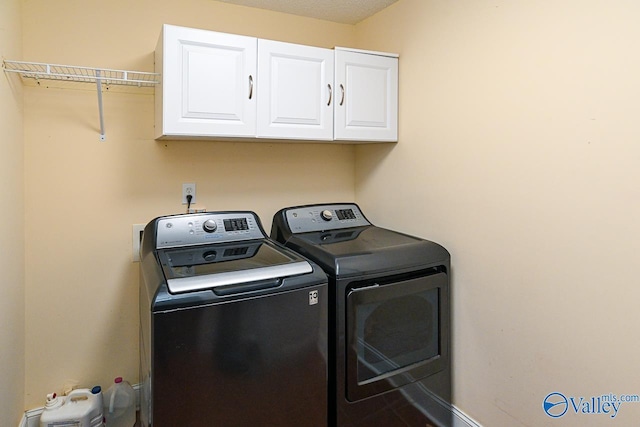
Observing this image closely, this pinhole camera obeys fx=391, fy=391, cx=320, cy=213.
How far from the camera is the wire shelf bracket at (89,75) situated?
165cm

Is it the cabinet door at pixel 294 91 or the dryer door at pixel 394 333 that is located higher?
the cabinet door at pixel 294 91

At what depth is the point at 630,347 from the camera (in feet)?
3.95

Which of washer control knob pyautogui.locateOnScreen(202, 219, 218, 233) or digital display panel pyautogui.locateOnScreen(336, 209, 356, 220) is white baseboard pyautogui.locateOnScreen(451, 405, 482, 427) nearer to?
digital display panel pyautogui.locateOnScreen(336, 209, 356, 220)

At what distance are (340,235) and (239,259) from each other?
2.03 ft

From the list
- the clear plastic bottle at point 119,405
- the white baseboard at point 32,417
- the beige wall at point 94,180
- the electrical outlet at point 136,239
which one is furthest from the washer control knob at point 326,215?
the white baseboard at point 32,417

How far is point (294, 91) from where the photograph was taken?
1.90 m

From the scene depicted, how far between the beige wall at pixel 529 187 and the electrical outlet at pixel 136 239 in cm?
140

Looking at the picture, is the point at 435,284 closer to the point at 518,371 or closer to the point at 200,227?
the point at 518,371

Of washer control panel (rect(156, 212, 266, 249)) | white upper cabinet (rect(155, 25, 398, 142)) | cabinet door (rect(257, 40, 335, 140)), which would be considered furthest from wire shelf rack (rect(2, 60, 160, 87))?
washer control panel (rect(156, 212, 266, 249))

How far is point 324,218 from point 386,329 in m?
0.73

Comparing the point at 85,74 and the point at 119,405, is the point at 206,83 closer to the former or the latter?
the point at 85,74

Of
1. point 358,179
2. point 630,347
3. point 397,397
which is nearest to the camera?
point 630,347

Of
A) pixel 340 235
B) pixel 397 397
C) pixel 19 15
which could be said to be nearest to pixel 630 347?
pixel 397 397

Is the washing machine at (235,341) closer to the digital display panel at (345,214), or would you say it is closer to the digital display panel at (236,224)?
the digital display panel at (236,224)
